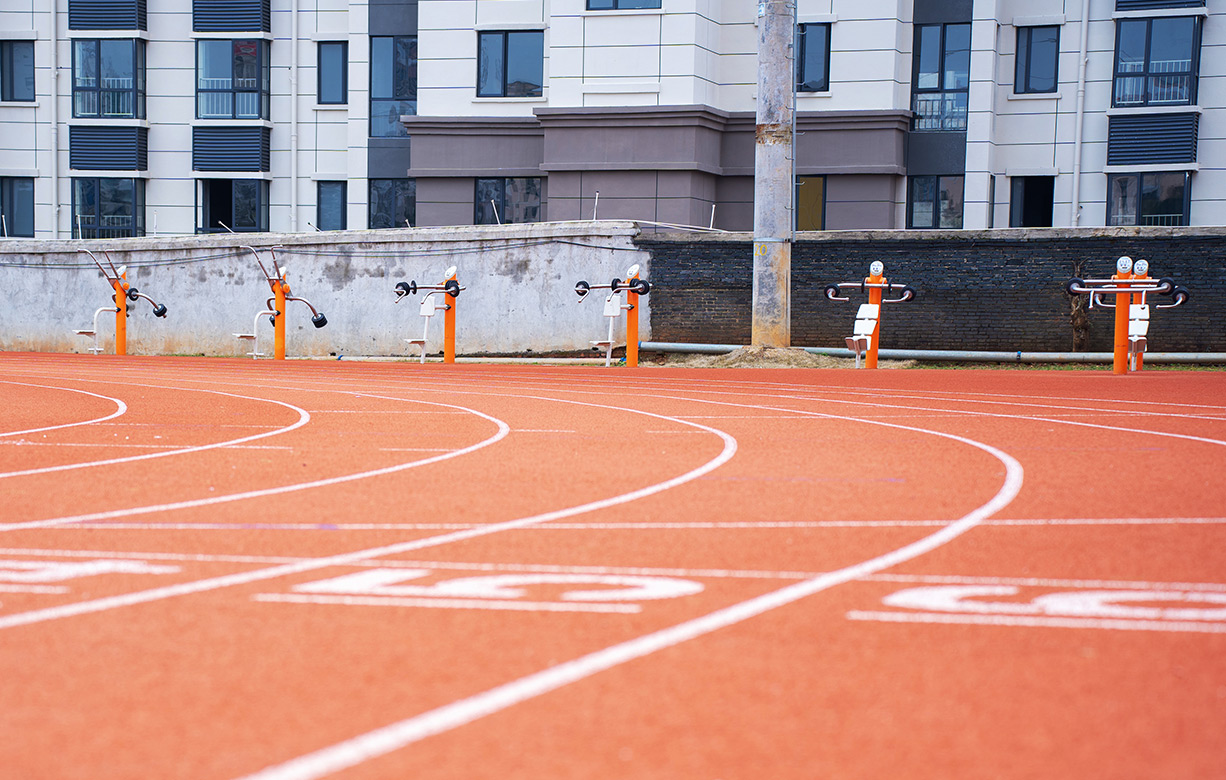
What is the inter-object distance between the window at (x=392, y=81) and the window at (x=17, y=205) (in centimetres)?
993

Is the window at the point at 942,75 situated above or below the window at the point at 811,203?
above

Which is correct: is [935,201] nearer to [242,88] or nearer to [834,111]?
[834,111]

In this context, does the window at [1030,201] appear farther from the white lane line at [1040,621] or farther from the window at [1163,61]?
the white lane line at [1040,621]

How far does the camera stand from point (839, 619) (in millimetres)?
4148

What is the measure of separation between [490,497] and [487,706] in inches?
142

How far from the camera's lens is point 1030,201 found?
95.3 feet

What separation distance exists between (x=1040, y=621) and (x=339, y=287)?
24.7 m

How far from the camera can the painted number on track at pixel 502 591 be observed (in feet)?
14.4

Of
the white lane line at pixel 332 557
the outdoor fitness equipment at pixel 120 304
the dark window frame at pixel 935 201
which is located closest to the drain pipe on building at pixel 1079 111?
the dark window frame at pixel 935 201

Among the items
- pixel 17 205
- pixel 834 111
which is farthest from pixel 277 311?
pixel 17 205

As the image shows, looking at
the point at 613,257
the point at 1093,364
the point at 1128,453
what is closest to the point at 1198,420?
the point at 1128,453

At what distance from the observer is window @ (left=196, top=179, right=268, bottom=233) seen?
111ft

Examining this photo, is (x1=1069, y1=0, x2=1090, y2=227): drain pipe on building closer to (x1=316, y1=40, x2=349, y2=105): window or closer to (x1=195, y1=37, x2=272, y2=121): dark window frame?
(x1=316, y1=40, x2=349, y2=105): window

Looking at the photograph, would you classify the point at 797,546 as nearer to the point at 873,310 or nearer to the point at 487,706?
the point at 487,706
